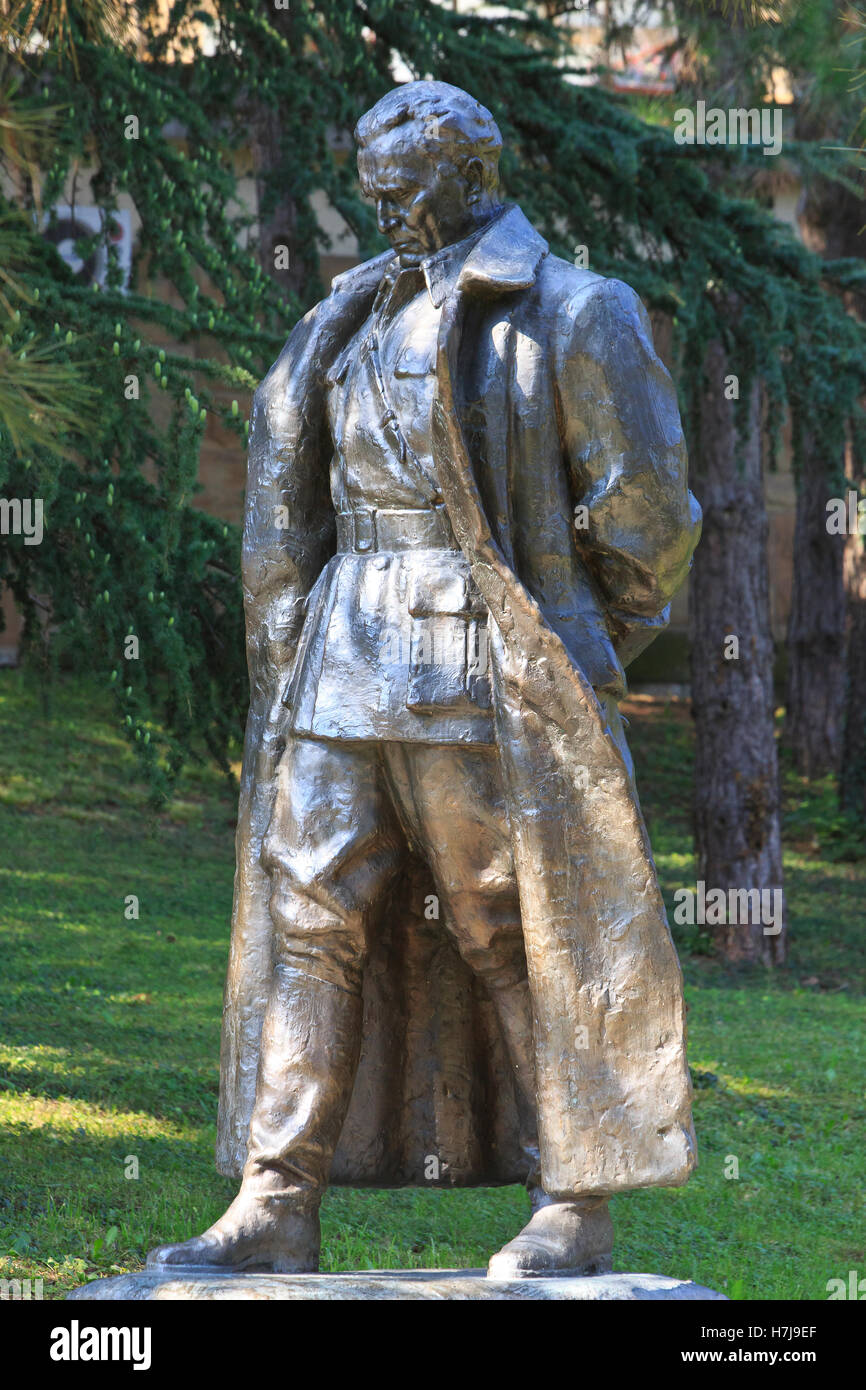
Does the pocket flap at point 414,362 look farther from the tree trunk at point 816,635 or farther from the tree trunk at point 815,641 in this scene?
the tree trunk at point 815,641

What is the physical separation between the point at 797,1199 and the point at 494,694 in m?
3.87

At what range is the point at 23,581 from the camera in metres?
6.56

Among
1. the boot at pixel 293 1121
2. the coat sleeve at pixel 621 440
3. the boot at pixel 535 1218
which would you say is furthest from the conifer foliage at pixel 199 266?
the boot at pixel 535 1218

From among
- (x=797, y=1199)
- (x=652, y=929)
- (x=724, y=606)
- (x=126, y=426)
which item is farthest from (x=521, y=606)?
(x=724, y=606)

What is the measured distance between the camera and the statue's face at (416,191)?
3.81 metres

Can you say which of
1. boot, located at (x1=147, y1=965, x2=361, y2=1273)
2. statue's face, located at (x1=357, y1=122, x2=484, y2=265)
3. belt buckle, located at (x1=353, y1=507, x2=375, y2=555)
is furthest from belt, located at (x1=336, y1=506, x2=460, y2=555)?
boot, located at (x1=147, y1=965, x2=361, y2=1273)

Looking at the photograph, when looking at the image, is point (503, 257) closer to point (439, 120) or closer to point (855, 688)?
point (439, 120)

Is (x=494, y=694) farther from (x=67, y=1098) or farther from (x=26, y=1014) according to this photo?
(x=26, y=1014)

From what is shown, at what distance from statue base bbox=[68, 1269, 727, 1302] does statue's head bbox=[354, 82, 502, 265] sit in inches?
82.3

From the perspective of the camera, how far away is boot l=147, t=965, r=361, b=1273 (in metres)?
3.67

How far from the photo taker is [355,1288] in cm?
Answer: 350

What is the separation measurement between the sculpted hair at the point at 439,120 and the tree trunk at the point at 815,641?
1215 centimetres

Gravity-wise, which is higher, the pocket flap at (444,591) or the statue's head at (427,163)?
the statue's head at (427,163)

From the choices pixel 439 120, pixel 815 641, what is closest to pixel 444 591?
pixel 439 120
